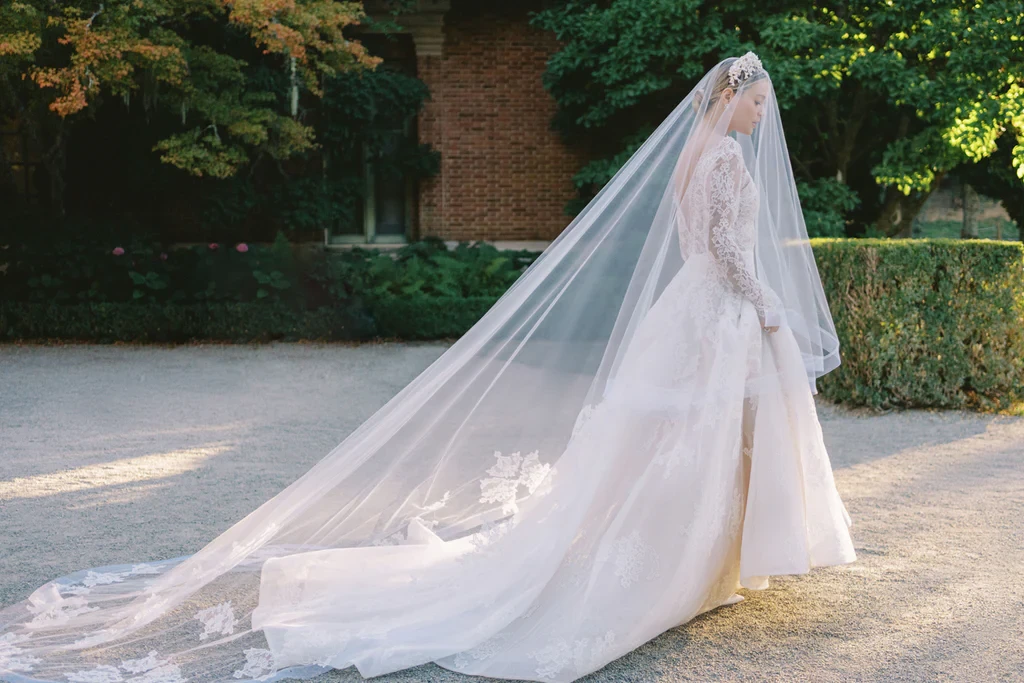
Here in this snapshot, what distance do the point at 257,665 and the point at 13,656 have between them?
77cm

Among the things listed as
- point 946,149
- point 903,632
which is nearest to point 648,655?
point 903,632

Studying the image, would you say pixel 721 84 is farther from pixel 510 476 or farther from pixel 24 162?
pixel 24 162

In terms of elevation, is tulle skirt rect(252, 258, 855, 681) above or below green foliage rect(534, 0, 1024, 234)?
below

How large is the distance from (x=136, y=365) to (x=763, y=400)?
310 inches

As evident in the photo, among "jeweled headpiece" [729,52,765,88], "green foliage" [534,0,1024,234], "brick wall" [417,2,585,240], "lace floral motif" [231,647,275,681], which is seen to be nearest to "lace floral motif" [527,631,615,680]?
"lace floral motif" [231,647,275,681]

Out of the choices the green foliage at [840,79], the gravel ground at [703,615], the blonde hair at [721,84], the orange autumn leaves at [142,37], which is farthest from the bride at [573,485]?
the green foliage at [840,79]

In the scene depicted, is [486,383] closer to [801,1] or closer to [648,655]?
[648,655]

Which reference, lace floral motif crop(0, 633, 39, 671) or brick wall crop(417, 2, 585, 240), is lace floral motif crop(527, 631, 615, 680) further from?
brick wall crop(417, 2, 585, 240)

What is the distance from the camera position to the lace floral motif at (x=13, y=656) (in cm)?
315

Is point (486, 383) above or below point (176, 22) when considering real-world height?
below

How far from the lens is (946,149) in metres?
11.0

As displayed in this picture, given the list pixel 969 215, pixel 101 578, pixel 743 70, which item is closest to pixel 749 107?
pixel 743 70

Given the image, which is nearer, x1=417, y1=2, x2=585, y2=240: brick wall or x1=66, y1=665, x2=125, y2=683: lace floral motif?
x1=66, y1=665, x2=125, y2=683: lace floral motif

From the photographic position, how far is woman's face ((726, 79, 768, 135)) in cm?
367
